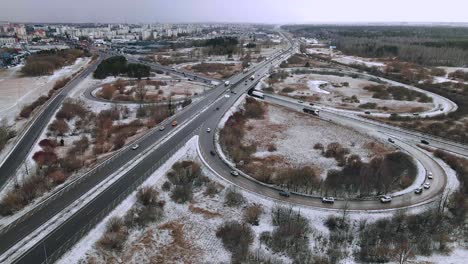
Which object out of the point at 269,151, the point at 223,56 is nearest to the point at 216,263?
the point at 269,151

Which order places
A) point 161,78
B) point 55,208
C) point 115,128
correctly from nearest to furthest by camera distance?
point 55,208 → point 115,128 → point 161,78

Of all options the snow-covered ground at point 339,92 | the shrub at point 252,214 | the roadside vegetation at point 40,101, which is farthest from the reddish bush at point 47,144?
the snow-covered ground at point 339,92

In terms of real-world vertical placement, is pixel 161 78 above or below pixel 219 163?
above

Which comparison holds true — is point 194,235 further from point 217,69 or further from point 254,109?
point 217,69

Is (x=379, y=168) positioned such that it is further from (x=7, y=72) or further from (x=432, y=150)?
(x=7, y=72)

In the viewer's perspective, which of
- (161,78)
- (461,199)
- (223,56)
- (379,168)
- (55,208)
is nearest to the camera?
(55,208)

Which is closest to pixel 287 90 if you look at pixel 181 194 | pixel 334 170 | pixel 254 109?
pixel 254 109

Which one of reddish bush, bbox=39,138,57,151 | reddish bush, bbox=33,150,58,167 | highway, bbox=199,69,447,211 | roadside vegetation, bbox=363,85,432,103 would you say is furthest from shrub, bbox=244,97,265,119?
reddish bush, bbox=33,150,58,167
